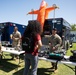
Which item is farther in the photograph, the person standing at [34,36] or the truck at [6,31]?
the truck at [6,31]

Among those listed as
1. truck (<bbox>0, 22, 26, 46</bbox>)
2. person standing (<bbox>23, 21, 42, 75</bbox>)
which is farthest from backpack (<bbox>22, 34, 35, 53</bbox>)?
truck (<bbox>0, 22, 26, 46</bbox>)

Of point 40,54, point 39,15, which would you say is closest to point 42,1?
point 39,15

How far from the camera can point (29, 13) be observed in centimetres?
1316

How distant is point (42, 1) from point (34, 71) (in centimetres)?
865

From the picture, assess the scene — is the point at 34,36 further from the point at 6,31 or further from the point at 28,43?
the point at 6,31

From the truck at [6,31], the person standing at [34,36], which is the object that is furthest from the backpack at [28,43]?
the truck at [6,31]

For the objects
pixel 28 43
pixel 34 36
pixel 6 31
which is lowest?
pixel 28 43

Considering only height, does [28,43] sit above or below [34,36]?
below

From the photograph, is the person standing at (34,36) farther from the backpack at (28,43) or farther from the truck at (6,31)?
the truck at (6,31)

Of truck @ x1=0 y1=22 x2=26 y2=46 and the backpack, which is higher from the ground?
truck @ x1=0 y1=22 x2=26 y2=46

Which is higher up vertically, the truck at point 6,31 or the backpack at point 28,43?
the truck at point 6,31

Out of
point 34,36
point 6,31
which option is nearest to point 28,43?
point 34,36

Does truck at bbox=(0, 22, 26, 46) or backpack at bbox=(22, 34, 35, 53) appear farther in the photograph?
truck at bbox=(0, 22, 26, 46)

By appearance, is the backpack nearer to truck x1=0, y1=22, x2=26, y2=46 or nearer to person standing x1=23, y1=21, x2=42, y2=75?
person standing x1=23, y1=21, x2=42, y2=75
